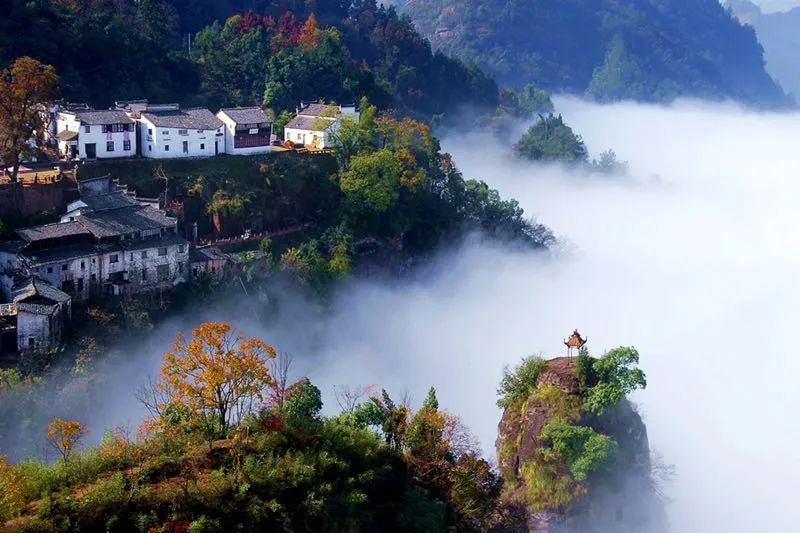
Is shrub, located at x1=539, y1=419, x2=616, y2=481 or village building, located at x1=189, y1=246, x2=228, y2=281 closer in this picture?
shrub, located at x1=539, y1=419, x2=616, y2=481

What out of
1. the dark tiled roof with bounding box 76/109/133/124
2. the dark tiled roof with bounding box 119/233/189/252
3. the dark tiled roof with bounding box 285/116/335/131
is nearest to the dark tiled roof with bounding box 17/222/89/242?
the dark tiled roof with bounding box 119/233/189/252

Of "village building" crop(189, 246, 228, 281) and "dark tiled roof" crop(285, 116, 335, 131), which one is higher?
"dark tiled roof" crop(285, 116, 335, 131)

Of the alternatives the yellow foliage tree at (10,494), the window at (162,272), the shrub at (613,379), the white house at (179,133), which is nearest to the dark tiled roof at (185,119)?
the white house at (179,133)

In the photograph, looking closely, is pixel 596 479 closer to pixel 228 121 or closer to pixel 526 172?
pixel 228 121

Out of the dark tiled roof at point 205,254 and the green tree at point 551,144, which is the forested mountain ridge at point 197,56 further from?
the dark tiled roof at point 205,254

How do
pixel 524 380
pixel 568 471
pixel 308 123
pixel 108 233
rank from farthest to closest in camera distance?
pixel 308 123
pixel 108 233
pixel 524 380
pixel 568 471

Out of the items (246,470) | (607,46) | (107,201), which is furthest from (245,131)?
(607,46)

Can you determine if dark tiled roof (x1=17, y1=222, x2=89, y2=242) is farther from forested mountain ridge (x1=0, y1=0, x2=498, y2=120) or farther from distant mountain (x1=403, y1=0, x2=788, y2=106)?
distant mountain (x1=403, y1=0, x2=788, y2=106)

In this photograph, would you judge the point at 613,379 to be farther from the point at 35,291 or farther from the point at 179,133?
the point at 179,133
